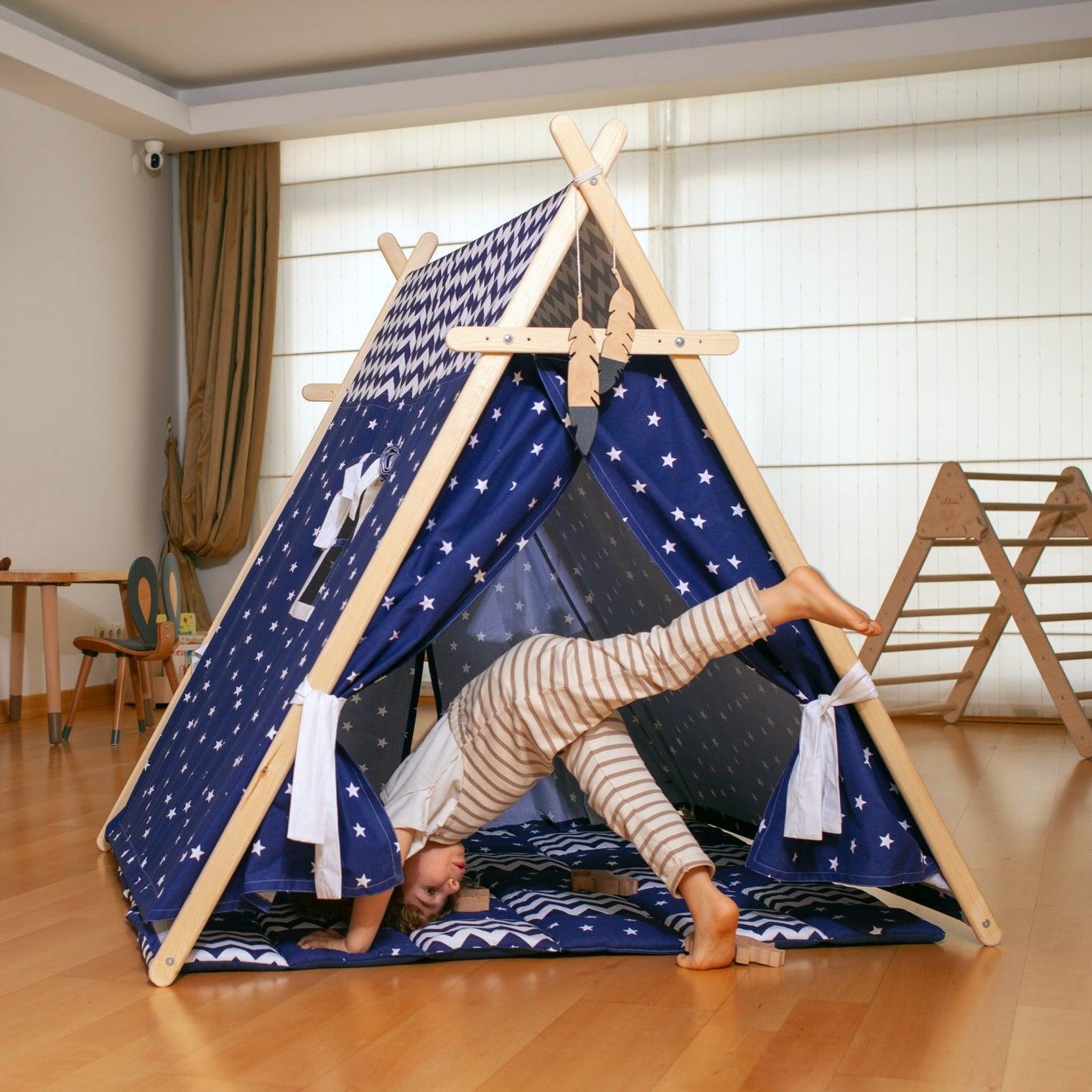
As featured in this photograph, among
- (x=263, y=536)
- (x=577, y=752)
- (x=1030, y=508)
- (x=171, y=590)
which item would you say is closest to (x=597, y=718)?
(x=577, y=752)

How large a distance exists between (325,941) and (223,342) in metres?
4.39

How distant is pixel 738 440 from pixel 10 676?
398cm

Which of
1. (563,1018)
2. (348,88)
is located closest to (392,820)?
(563,1018)

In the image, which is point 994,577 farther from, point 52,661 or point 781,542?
point 52,661

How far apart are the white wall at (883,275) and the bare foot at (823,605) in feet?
11.1

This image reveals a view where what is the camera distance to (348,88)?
5582 mm

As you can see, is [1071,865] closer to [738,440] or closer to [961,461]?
[738,440]

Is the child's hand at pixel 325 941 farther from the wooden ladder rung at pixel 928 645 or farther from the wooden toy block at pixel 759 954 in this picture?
the wooden ladder rung at pixel 928 645

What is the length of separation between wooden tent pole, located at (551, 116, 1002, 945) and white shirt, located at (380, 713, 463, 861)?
67 centimetres

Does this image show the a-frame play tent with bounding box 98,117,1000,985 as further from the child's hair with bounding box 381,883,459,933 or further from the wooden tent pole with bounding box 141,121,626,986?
the child's hair with bounding box 381,883,459,933

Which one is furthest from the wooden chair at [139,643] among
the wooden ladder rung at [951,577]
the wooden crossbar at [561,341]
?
the wooden crossbar at [561,341]

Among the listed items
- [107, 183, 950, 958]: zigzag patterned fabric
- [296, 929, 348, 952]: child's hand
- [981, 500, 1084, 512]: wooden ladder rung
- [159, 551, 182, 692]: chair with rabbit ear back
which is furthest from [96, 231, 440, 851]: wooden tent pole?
[981, 500, 1084, 512]: wooden ladder rung

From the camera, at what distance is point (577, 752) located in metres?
2.13

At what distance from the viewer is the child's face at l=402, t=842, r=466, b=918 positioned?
2184mm
